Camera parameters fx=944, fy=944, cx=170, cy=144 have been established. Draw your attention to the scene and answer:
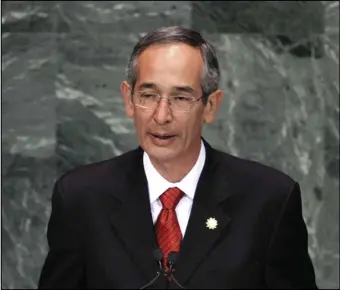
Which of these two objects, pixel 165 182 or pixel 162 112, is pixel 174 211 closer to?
pixel 165 182

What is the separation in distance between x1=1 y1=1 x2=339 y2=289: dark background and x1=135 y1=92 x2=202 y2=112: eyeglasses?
2.33 m

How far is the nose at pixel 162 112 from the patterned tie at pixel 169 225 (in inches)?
10.4

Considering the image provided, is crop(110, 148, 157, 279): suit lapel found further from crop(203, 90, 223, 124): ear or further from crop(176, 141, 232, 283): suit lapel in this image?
crop(203, 90, 223, 124): ear

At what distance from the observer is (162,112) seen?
264 centimetres

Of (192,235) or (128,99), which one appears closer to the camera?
(192,235)

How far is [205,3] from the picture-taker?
16.5 feet

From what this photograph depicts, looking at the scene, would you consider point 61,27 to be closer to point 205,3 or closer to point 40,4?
point 40,4

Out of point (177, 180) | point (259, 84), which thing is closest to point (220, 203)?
point (177, 180)

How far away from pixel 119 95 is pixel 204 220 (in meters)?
2.34

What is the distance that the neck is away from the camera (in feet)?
9.27

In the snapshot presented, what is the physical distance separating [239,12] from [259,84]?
401 millimetres

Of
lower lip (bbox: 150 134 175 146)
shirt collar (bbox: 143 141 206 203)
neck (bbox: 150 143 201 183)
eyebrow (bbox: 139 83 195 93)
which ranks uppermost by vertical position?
eyebrow (bbox: 139 83 195 93)

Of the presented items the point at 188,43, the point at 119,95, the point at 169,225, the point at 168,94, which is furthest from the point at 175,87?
the point at 119,95

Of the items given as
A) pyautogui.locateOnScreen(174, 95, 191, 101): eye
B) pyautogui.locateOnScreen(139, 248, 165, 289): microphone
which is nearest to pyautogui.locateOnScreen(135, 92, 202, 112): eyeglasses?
pyautogui.locateOnScreen(174, 95, 191, 101): eye
